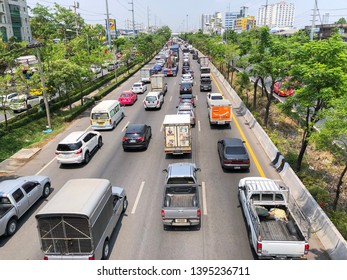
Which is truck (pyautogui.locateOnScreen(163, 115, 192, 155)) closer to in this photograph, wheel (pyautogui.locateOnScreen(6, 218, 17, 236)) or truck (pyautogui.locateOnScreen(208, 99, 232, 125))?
truck (pyautogui.locateOnScreen(208, 99, 232, 125))

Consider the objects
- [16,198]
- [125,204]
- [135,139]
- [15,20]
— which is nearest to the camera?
[16,198]

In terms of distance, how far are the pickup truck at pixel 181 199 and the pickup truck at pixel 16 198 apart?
6866mm

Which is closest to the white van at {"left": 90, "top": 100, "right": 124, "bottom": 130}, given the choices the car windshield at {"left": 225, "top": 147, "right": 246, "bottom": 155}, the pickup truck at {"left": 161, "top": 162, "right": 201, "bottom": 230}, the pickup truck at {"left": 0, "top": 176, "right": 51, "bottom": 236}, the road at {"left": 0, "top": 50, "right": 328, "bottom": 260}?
the road at {"left": 0, "top": 50, "right": 328, "bottom": 260}

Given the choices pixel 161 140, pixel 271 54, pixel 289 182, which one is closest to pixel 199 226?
pixel 289 182

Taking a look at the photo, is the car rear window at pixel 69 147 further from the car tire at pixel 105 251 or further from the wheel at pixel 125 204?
the car tire at pixel 105 251

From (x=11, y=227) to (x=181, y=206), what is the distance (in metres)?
7.69

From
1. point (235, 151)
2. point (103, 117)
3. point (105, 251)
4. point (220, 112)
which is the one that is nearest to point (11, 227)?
point (105, 251)

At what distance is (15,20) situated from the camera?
83.3m

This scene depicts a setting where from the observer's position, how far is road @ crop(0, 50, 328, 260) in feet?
39.4

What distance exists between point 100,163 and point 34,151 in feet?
21.1

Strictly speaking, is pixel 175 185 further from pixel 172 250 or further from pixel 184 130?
pixel 184 130

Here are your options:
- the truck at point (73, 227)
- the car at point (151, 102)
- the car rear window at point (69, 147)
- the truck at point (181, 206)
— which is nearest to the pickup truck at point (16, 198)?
the truck at point (73, 227)

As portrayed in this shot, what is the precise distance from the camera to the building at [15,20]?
77500 millimetres

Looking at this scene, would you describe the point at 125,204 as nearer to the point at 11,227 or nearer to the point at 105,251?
the point at 105,251
